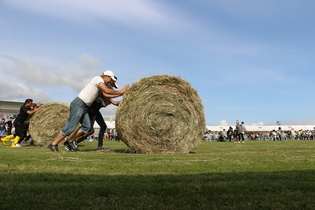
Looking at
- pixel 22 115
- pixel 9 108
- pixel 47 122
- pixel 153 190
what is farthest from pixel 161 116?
pixel 9 108

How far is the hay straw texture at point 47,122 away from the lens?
13734 mm

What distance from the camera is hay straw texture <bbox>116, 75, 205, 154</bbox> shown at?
8.83 meters

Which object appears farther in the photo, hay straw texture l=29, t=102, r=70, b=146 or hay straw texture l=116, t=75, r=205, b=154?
hay straw texture l=29, t=102, r=70, b=146

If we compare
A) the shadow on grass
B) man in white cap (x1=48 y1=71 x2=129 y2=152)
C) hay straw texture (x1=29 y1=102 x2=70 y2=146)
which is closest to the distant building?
hay straw texture (x1=29 y1=102 x2=70 y2=146)

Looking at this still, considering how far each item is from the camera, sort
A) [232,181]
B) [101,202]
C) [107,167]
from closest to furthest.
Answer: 1. [101,202]
2. [232,181]
3. [107,167]

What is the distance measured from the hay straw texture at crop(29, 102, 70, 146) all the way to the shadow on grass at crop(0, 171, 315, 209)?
32.1 feet

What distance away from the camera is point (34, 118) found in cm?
1387

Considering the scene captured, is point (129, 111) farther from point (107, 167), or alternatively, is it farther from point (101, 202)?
point (101, 202)

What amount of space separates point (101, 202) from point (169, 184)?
3.36ft

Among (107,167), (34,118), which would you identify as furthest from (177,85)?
(34,118)

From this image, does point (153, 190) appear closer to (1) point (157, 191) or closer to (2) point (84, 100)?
(1) point (157, 191)

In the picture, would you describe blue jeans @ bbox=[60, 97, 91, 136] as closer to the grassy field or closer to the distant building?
the grassy field

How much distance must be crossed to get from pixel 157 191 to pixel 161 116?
5.82 metres

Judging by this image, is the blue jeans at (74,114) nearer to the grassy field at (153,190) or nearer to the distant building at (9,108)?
the grassy field at (153,190)
